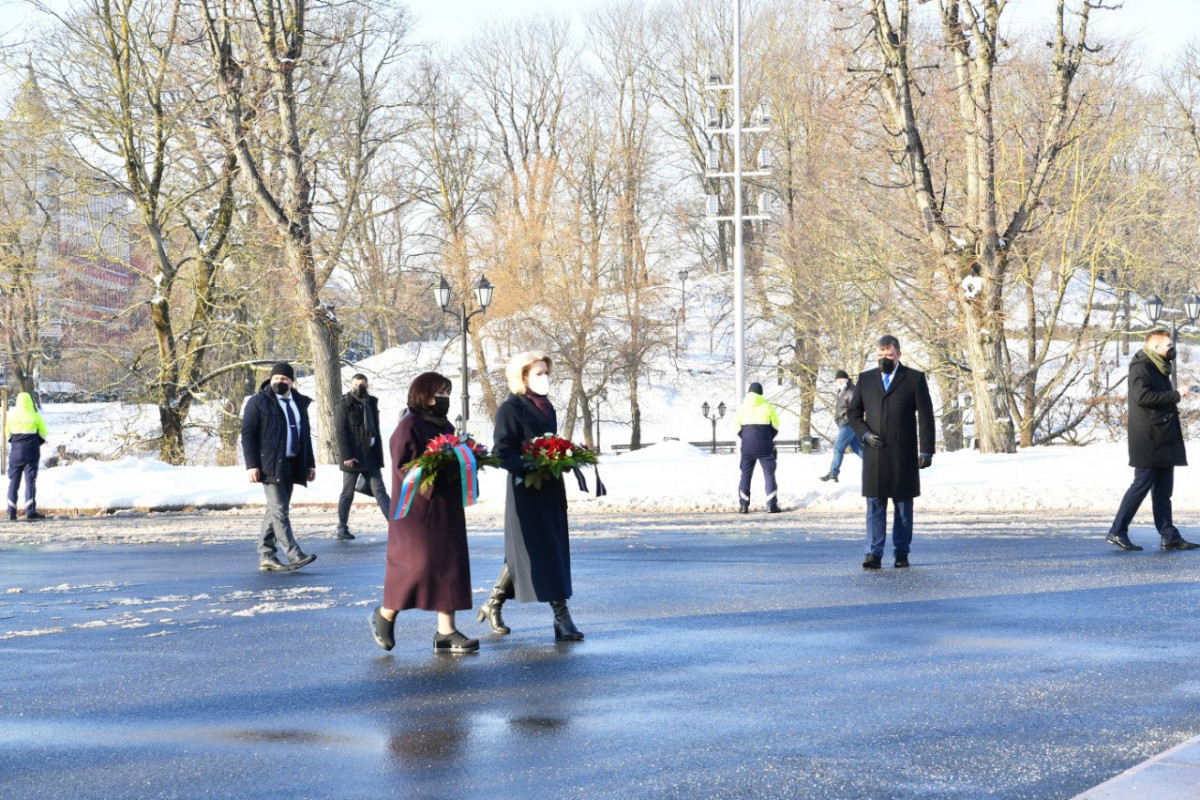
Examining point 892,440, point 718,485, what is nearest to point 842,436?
point 718,485

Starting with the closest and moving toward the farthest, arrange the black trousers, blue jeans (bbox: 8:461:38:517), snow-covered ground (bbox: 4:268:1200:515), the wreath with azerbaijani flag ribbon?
the wreath with azerbaijani flag ribbon, the black trousers, snow-covered ground (bbox: 4:268:1200:515), blue jeans (bbox: 8:461:38:517)

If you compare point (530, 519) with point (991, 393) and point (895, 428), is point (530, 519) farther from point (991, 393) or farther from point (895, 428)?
point (991, 393)

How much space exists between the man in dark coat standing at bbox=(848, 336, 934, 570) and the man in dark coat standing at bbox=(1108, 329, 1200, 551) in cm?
234

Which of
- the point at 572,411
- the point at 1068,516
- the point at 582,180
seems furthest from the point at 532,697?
the point at 582,180

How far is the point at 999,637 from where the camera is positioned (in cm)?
840

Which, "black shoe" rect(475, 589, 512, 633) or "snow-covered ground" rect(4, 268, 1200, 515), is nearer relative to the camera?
"black shoe" rect(475, 589, 512, 633)

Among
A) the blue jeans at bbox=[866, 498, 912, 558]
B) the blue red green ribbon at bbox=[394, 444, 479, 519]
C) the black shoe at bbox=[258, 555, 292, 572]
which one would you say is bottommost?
the black shoe at bbox=[258, 555, 292, 572]

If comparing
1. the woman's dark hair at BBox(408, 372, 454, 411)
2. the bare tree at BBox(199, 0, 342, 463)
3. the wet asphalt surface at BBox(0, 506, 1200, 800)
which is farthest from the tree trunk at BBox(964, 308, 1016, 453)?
the woman's dark hair at BBox(408, 372, 454, 411)

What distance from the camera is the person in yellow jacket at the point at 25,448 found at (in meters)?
20.0

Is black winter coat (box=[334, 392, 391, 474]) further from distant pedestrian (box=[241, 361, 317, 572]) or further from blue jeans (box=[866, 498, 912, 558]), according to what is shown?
blue jeans (box=[866, 498, 912, 558])

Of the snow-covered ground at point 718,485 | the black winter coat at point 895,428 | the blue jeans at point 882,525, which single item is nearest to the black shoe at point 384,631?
the black winter coat at point 895,428

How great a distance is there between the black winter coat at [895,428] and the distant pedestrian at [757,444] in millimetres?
6970

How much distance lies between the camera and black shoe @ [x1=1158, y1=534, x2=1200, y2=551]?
42.6 feet

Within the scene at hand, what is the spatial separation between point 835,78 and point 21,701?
25768mm
